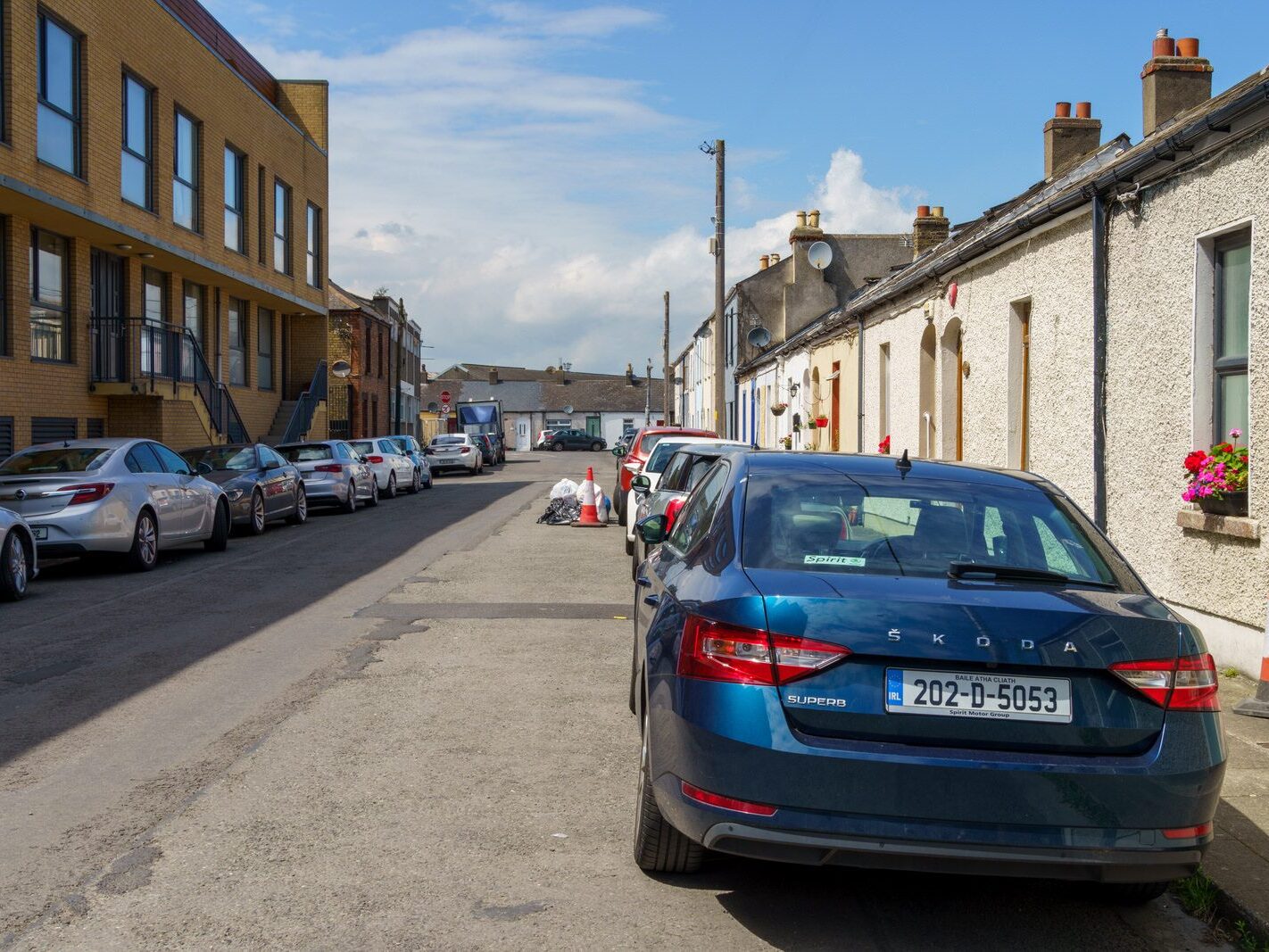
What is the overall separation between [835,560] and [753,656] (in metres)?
0.63

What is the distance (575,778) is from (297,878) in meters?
1.62

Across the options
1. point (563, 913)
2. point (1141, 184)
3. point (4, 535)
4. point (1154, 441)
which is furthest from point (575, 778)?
point (4, 535)

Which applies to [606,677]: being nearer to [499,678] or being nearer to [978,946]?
[499,678]

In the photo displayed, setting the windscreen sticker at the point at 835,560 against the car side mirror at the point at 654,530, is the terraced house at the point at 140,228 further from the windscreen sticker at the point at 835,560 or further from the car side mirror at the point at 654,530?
the windscreen sticker at the point at 835,560

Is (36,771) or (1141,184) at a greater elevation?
(1141,184)

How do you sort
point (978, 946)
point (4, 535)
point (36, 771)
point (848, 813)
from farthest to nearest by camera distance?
point (4, 535) → point (36, 771) → point (978, 946) → point (848, 813)

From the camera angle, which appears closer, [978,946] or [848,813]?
[848,813]

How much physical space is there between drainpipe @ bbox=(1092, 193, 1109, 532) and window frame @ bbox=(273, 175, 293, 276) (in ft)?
84.7

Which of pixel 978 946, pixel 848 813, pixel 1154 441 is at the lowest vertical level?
pixel 978 946

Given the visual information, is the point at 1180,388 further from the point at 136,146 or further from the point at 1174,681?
the point at 136,146

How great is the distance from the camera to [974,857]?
11.9 feet

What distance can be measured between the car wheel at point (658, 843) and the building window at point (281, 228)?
97.8 ft

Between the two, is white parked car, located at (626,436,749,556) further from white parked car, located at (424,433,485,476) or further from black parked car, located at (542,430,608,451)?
black parked car, located at (542,430,608,451)

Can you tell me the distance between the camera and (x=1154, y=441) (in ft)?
30.1
